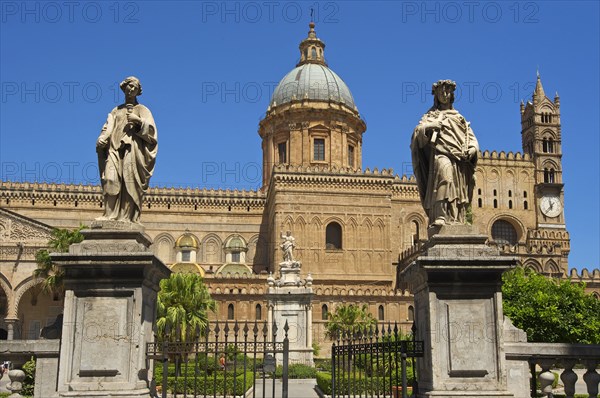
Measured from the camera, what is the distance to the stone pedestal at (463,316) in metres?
6.54

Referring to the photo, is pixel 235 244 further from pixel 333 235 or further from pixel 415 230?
pixel 415 230

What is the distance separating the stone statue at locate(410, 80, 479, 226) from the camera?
22.4 ft

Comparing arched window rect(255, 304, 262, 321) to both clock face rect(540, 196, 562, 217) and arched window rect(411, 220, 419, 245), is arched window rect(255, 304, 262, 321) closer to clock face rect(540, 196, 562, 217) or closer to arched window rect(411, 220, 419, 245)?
arched window rect(411, 220, 419, 245)

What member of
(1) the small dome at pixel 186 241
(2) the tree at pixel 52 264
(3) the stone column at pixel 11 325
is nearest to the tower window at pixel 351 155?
(1) the small dome at pixel 186 241

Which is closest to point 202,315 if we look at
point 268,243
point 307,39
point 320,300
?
point 320,300

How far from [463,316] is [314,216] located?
144 feet

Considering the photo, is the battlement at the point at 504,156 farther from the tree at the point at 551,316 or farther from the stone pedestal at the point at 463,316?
the stone pedestal at the point at 463,316

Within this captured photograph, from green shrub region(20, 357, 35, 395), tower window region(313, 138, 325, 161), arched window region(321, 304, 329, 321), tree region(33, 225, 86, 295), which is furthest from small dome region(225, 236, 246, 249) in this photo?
green shrub region(20, 357, 35, 395)

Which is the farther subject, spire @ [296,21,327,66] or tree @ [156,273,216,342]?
spire @ [296,21,327,66]

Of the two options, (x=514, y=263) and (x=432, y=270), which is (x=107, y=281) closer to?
(x=432, y=270)

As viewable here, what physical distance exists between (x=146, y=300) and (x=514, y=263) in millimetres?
3721

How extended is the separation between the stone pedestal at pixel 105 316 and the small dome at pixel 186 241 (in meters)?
47.7

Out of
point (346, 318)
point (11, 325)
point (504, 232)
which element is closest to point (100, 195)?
point (11, 325)

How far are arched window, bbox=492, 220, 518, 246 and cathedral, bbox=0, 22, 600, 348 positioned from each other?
0.09 meters
